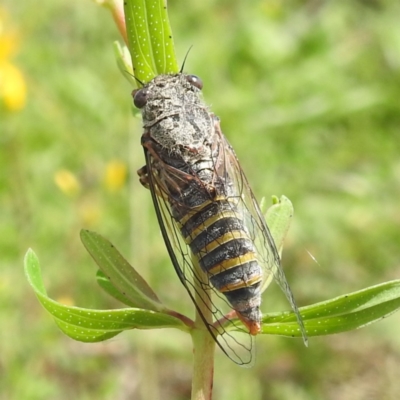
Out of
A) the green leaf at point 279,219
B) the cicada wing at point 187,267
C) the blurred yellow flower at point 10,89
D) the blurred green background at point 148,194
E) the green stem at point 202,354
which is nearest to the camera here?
the green stem at point 202,354

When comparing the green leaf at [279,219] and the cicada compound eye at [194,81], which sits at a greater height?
the cicada compound eye at [194,81]

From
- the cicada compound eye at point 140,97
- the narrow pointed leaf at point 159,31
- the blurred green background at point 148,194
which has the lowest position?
the blurred green background at point 148,194

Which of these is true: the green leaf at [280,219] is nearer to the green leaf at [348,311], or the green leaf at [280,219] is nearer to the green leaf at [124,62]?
the green leaf at [348,311]

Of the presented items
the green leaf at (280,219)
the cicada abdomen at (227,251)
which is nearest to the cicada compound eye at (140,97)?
the cicada abdomen at (227,251)

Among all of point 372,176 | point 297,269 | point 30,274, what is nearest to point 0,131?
point 297,269

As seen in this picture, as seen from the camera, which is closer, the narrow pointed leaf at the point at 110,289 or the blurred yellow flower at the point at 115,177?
the narrow pointed leaf at the point at 110,289

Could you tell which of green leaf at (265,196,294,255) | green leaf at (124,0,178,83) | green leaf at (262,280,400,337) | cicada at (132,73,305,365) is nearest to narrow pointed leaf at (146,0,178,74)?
green leaf at (124,0,178,83)

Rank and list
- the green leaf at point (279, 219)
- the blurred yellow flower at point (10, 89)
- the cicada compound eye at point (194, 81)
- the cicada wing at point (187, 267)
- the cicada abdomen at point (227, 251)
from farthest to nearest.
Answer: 1. the blurred yellow flower at point (10, 89)
2. the cicada compound eye at point (194, 81)
3. the green leaf at point (279, 219)
4. the cicada abdomen at point (227, 251)
5. the cicada wing at point (187, 267)
